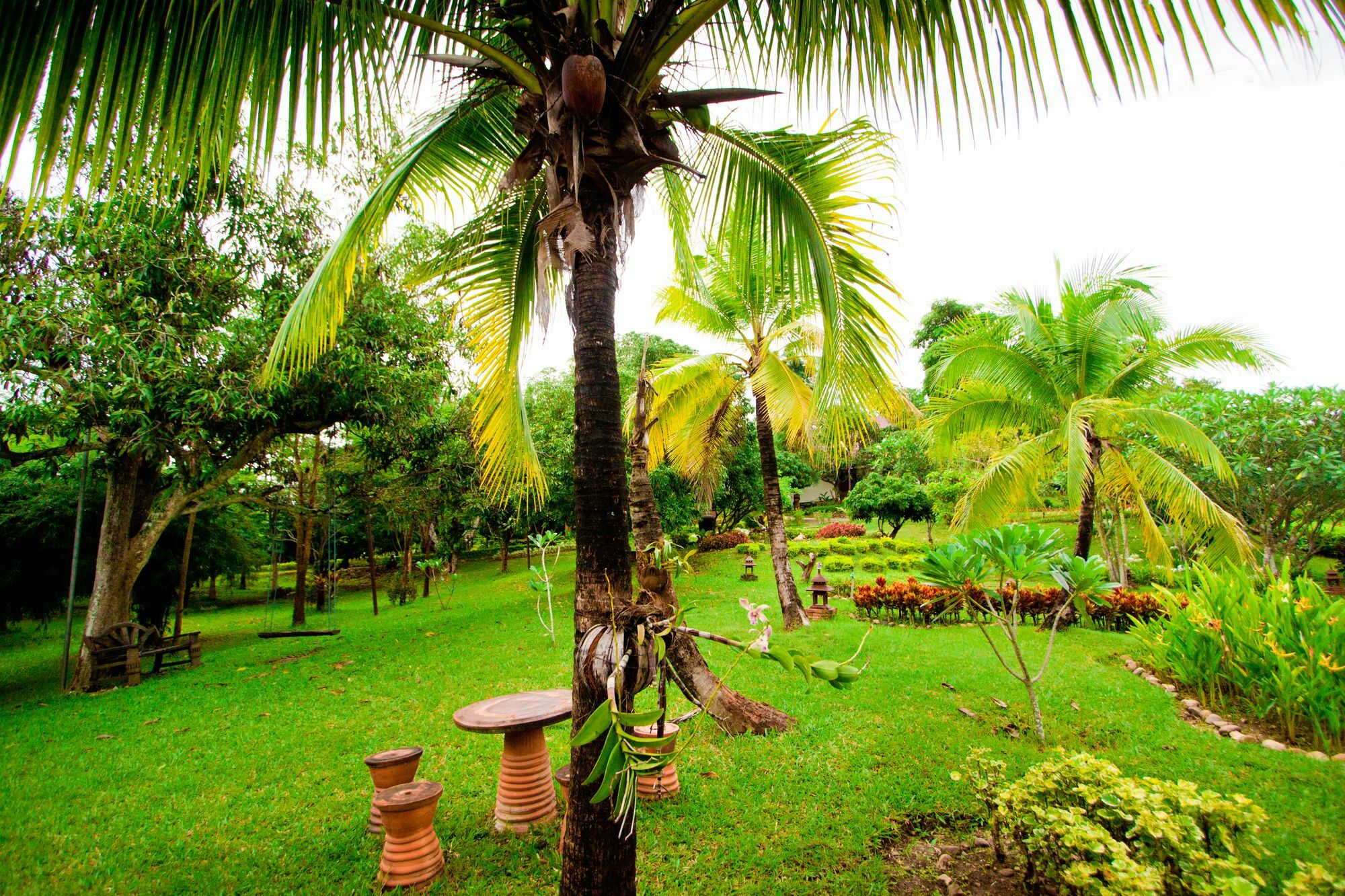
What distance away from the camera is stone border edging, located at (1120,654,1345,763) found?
4406mm

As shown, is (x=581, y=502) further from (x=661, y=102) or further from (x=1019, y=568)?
(x=1019, y=568)

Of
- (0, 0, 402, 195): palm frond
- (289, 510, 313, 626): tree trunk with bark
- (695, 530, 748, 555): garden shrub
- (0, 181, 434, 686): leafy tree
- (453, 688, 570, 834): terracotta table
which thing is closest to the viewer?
(0, 0, 402, 195): palm frond

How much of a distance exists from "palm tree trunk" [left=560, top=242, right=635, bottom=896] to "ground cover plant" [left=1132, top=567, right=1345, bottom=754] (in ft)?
18.6

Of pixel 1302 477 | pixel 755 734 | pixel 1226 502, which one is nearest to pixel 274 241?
pixel 755 734

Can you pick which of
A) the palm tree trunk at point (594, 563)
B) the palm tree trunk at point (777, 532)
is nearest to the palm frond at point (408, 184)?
the palm tree trunk at point (594, 563)

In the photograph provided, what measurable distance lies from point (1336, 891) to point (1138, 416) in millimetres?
7339

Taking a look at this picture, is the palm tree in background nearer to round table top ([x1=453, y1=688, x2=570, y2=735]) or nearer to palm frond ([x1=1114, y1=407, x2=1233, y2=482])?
round table top ([x1=453, y1=688, x2=570, y2=735])

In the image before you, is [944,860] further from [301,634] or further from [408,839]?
[301,634]

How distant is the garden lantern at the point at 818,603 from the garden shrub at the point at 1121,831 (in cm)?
732

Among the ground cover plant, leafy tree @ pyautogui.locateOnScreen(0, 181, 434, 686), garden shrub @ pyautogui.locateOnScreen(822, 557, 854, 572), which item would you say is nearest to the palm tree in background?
leafy tree @ pyautogui.locateOnScreen(0, 181, 434, 686)

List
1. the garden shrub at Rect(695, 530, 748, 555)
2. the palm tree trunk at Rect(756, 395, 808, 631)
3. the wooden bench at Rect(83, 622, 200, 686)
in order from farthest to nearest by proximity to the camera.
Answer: the garden shrub at Rect(695, 530, 748, 555)
the palm tree trunk at Rect(756, 395, 808, 631)
the wooden bench at Rect(83, 622, 200, 686)

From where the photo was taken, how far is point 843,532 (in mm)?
23062

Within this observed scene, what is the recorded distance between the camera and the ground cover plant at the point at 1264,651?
4535 millimetres

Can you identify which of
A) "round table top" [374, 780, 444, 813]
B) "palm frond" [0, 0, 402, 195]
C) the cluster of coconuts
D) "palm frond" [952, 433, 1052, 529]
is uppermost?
the cluster of coconuts
